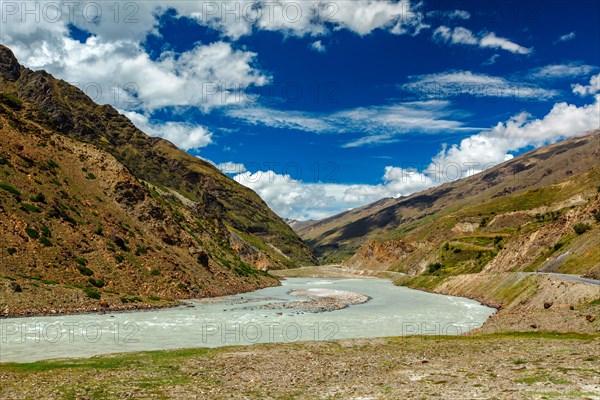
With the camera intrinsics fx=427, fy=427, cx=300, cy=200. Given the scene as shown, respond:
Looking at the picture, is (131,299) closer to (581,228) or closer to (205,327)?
(205,327)

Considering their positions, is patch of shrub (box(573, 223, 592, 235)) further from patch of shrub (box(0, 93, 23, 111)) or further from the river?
patch of shrub (box(0, 93, 23, 111))

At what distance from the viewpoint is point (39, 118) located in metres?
104

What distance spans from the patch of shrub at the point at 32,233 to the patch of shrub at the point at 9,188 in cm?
899

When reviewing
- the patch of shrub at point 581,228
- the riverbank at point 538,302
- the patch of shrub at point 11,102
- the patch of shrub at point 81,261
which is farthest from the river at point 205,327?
the patch of shrub at point 11,102

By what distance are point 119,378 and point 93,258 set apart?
182ft

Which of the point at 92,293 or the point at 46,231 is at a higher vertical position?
the point at 46,231

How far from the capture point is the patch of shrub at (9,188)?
72250mm

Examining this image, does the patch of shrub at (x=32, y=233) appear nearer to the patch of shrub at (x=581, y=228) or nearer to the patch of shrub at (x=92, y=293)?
the patch of shrub at (x=92, y=293)

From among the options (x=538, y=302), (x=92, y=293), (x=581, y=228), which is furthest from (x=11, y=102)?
(x=581, y=228)

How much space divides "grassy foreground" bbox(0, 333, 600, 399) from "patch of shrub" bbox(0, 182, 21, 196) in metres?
54.2

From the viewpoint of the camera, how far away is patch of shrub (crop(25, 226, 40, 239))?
221 feet

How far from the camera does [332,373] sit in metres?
26.3

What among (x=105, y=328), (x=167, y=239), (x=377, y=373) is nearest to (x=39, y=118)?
(x=167, y=239)

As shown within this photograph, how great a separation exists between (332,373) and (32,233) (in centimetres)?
6098
